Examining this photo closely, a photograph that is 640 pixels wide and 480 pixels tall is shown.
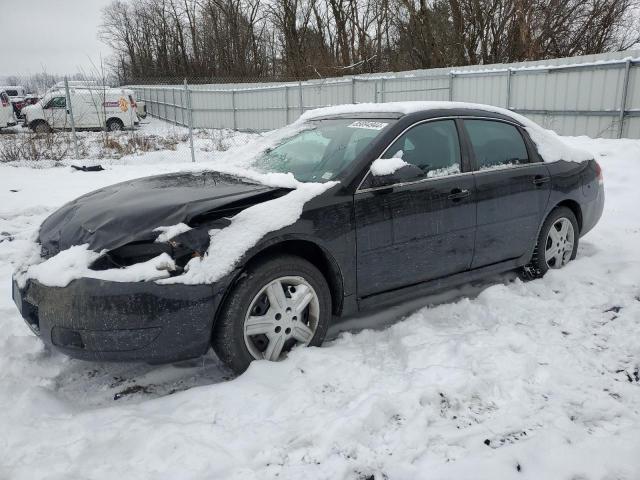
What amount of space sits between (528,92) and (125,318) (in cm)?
1369

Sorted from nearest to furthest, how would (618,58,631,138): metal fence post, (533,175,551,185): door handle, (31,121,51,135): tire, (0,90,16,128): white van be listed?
(533,175,551,185): door handle
(618,58,631,138): metal fence post
(31,121,51,135): tire
(0,90,16,128): white van

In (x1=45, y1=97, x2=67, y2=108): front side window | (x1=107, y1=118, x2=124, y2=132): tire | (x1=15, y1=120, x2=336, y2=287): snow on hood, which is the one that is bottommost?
(x1=107, y1=118, x2=124, y2=132): tire

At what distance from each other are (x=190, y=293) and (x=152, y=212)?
57cm

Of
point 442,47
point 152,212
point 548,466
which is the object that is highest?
point 442,47

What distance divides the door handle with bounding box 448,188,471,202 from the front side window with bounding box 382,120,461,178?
141 mm

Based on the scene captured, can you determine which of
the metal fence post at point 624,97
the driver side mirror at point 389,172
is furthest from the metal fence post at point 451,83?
the driver side mirror at point 389,172

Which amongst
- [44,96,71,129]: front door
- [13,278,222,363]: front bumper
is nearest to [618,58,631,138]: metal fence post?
[13,278,222,363]: front bumper

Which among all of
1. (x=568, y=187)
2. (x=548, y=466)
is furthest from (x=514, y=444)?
(x=568, y=187)

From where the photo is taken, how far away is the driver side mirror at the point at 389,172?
3369mm

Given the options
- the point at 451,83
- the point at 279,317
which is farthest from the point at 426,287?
the point at 451,83

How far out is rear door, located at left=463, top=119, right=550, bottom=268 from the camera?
3.97 metres

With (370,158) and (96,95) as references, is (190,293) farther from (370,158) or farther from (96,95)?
(96,95)

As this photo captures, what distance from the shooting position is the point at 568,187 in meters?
4.57

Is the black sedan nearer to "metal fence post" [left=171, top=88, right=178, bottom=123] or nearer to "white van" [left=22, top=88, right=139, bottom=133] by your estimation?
"white van" [left=22, top=88, right=139, bottom=133]
